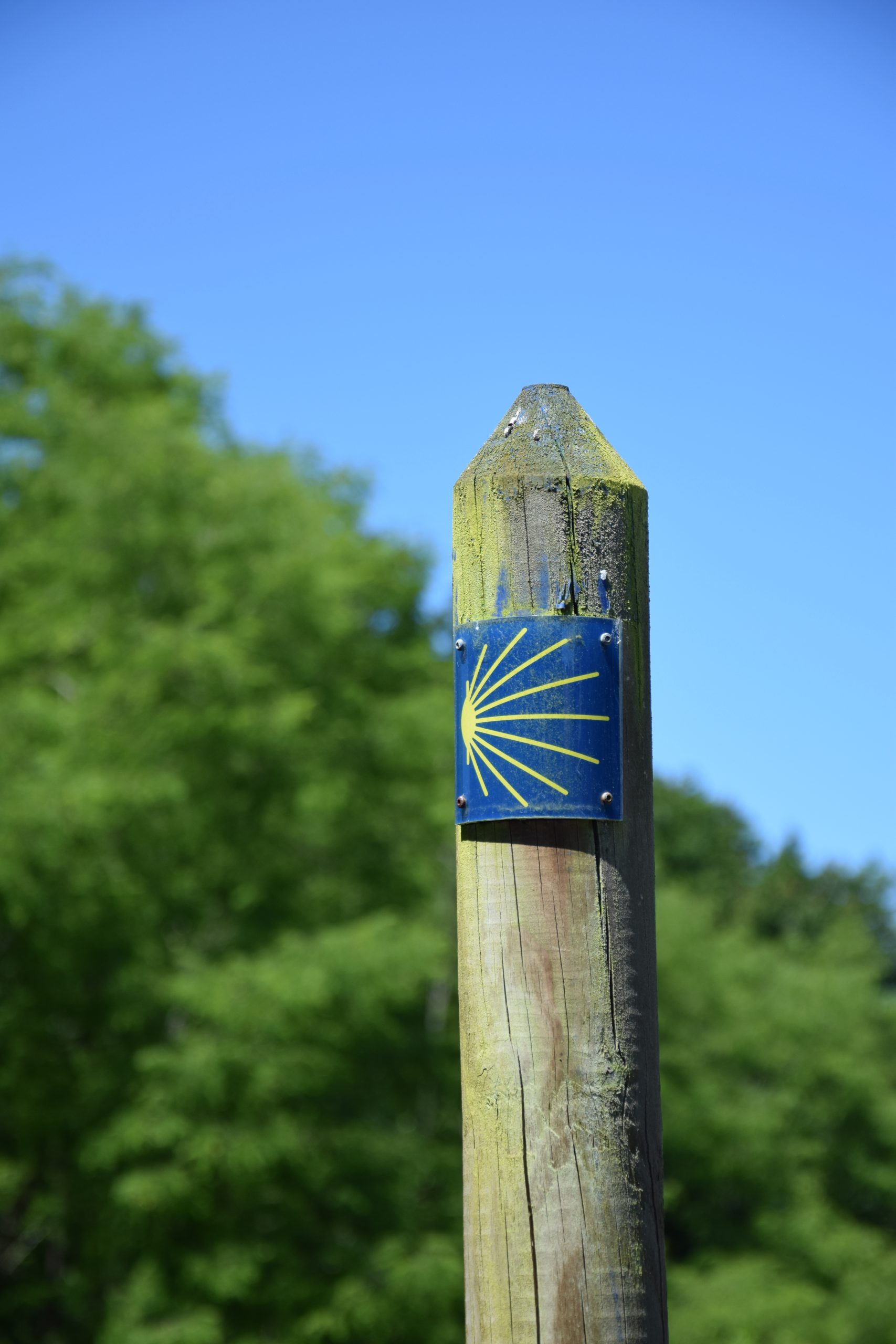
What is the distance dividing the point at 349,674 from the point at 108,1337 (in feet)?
27.1

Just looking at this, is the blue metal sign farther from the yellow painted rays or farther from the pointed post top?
the pointed post top

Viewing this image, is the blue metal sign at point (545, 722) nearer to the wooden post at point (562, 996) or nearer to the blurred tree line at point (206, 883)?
the wooden post at point (562, 996)

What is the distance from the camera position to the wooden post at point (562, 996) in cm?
204

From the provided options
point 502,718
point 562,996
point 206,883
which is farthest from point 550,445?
point 206,883

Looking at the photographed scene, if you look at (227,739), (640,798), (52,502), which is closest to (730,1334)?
(227,739)

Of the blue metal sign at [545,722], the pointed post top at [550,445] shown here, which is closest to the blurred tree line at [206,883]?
the pointed post top at [550,445]

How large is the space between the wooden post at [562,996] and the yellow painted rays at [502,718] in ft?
0.19

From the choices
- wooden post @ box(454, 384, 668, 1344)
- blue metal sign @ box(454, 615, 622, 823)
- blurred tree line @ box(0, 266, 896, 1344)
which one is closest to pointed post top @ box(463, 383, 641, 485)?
wooden post @ box(454, 384, 668, 1344)

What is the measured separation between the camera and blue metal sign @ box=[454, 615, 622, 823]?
85.0 inches

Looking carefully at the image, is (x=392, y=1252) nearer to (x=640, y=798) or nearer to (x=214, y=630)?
(x=214, y=630)

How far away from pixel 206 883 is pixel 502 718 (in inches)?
557

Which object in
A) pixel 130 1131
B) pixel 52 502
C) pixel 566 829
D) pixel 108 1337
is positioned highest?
pixel 52 502

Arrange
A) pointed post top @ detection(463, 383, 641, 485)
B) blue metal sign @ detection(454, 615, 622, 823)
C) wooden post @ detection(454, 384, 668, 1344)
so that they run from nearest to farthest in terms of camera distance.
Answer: wooden post @ detection(454, 384, 668, 1344) → blue metal sign @ detection(454, 615, 622, 823) → pointed post top @ detection(463, 383, 641, 485)

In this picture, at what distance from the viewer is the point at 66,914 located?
1376 cm
